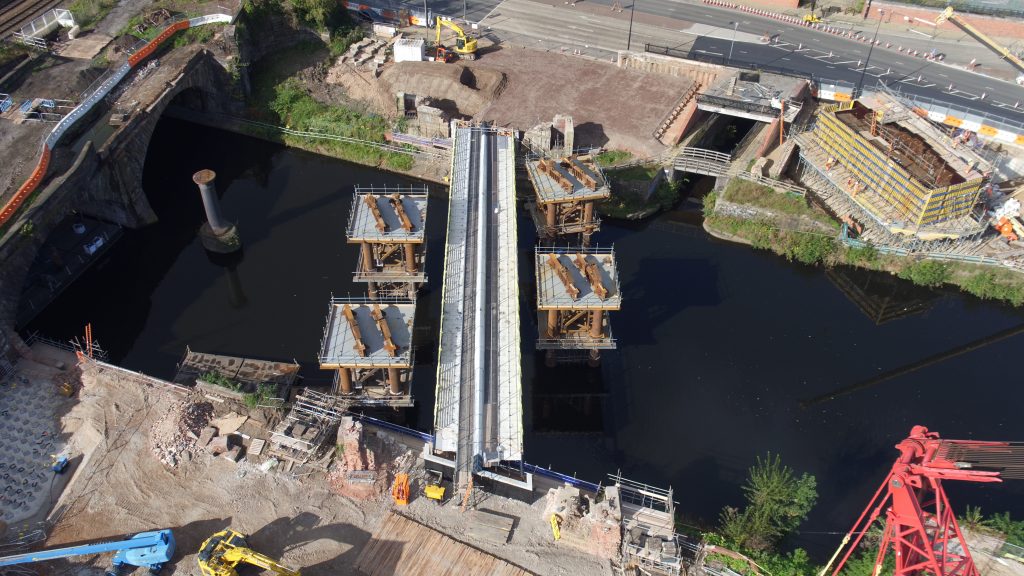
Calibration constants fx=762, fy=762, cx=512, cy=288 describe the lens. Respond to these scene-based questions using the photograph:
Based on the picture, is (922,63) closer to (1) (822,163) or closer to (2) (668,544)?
(1) (822,163)

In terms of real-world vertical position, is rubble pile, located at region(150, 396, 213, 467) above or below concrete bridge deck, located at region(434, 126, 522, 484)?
below

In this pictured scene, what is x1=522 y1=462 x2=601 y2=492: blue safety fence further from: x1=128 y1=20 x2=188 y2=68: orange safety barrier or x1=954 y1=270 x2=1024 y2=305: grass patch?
x1=128 y1=20 x2=188 y2=68: orange safety barrier

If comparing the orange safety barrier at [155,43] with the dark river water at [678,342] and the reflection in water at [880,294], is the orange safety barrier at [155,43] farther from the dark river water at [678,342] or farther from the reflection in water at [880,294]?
the reflection in water at [880,294]

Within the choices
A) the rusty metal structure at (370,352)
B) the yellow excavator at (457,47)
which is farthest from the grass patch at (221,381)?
the yellow excavator at (457,47)

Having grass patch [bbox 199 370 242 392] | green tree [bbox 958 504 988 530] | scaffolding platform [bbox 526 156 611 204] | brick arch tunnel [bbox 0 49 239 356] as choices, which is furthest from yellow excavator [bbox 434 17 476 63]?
green tree [bbox 958 504 988 530]

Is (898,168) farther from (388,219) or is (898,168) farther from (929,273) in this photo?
(388,219)

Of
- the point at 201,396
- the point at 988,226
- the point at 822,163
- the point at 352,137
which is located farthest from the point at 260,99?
the point at 988,226

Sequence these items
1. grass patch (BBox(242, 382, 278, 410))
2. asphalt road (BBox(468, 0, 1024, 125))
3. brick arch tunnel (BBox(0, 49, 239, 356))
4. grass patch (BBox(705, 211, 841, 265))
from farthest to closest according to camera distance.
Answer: asphalt road (BBox(468, 0, 1024, 125)) → grass patch (BBox(705, 211, 841, 265)) → brick arch tunnel (BBox(0, 49, 239, 356)) → grass patch (BBox(242, 382, 278, 410))

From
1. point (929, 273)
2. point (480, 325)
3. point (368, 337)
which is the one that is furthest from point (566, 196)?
point (929, 273)
